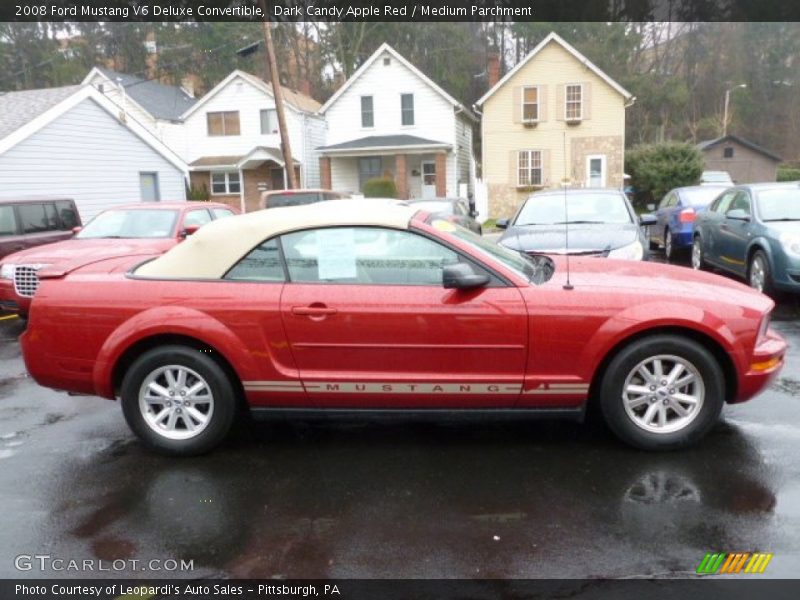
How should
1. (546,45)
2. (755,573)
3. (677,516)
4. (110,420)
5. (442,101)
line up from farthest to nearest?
(442,101)
(546,45)
(110,420)
(677,516)
(755,573)

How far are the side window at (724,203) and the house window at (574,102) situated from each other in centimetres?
1993

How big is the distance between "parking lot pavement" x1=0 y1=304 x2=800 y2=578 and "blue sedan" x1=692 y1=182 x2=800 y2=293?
378 centimetres

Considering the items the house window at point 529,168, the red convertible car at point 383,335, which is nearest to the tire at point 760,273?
the red convertible car at point 383,335

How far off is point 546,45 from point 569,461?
28139mm

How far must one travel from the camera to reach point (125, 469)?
427 centimetres

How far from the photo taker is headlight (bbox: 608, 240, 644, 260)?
7.45 meters

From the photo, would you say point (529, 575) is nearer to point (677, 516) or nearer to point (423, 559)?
point (423, 559)

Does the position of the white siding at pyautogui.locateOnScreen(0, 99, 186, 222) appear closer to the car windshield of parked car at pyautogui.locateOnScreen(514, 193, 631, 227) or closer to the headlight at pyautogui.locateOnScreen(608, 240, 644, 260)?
the car windshield of parked car at pyautogui.locateOnScreen(514, 193, 631, 227)

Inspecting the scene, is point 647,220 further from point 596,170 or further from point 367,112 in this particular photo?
point 367,112

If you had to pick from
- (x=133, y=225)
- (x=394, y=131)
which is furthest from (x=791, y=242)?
(x=394, y=131)

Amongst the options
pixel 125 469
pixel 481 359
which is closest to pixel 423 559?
pixel 481 359

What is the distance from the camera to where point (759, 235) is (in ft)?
28.3

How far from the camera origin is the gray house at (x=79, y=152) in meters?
16.1

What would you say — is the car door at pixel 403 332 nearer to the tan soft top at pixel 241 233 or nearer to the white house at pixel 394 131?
the tan soft top at pixel 241 233
